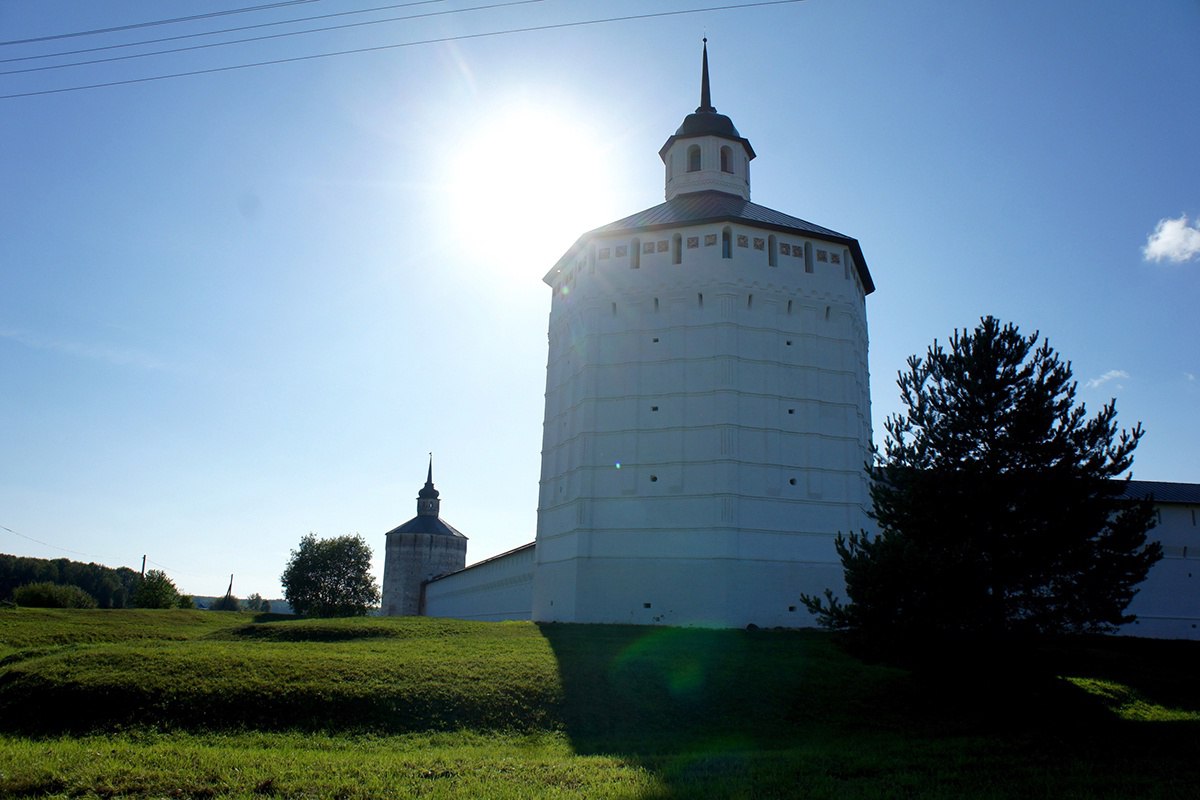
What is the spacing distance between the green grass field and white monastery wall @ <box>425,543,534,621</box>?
14984mm

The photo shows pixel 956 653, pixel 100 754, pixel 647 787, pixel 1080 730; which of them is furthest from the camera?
pixel 956 653

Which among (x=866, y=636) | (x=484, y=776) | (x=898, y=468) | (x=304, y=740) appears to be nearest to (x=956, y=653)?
(x=866, y=636)

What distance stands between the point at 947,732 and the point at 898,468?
5.28 metres

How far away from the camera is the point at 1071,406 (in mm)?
17109

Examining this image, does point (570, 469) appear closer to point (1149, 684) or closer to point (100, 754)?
point (1149, 684)

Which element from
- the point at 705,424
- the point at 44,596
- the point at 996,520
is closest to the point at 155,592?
the point at 44,596

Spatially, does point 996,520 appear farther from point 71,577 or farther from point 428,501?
point 71,577

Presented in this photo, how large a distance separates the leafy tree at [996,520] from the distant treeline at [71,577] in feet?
335

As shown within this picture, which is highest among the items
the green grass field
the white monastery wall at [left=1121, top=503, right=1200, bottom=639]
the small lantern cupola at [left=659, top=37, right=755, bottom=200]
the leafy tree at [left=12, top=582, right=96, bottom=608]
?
the small lantern cupola at [left=659, top=37, right=755, bottom=200]

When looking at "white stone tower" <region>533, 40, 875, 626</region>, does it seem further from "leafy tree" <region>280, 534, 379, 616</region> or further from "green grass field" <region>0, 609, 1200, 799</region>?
"leafy tree" <region>280, 534, 379, 616</region>

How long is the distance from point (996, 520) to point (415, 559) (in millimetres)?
59750

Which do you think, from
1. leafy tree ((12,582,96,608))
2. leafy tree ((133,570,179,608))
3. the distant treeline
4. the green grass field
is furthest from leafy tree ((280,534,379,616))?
the green grass field

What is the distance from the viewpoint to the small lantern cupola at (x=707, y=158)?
3584 cm

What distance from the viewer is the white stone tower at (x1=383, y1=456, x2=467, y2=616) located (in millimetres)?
68750
